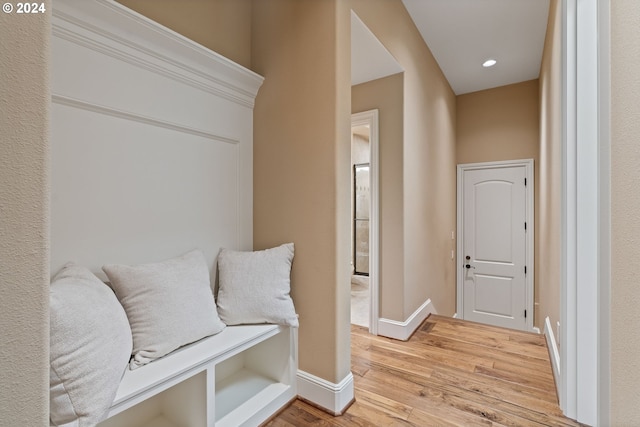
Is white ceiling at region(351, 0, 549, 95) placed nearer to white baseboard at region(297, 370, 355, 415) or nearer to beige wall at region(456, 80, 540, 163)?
beige wall at region(456, 80, 540, 163)

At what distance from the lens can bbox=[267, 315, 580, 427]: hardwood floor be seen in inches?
61.3

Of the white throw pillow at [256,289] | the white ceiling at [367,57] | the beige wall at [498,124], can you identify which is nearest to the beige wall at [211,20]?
the white ceiling at [367,57]

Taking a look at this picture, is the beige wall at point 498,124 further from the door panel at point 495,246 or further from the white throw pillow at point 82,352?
the white throw pillow at point 82,352

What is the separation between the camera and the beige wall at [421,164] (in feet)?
8.12

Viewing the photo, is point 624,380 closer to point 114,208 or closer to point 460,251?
point 114,208

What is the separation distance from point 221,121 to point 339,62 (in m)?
0.82

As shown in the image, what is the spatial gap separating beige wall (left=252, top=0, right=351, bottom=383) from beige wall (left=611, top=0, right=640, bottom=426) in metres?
1.12

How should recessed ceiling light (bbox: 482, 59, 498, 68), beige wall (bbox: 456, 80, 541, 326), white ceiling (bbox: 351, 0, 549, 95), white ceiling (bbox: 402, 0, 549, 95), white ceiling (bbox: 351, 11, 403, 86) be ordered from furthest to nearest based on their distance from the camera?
beige wall (bbox: 456, 80, 541, 326), recessed ceiling light (bbox: 482, 59, 498, 68), white ceiling (bbox: 402, 0, 549, 95), white ceiling (bbox: 351, 0, 549, 95), white ceiling (bbox: 351, 11, 403, 86)

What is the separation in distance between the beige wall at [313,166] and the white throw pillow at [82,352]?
97 cm

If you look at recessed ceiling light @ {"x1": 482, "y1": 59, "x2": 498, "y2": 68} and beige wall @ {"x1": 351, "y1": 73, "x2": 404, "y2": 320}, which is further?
recessed ceiling light @ {"x1": 482, "y1": 59, "x2": 498, "y2": 68}

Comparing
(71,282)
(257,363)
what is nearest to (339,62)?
(71,282)

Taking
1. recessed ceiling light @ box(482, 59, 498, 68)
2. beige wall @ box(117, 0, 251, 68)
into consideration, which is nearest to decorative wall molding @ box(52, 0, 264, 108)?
beige wall @ box(117, 0, 251, 68)

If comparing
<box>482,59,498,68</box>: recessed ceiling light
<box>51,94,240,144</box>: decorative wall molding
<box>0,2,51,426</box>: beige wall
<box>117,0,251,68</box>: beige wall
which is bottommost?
<box>0,2,51,426</box>: beige wall

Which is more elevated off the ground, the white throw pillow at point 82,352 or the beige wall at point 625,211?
the beige wall at point 625,211
